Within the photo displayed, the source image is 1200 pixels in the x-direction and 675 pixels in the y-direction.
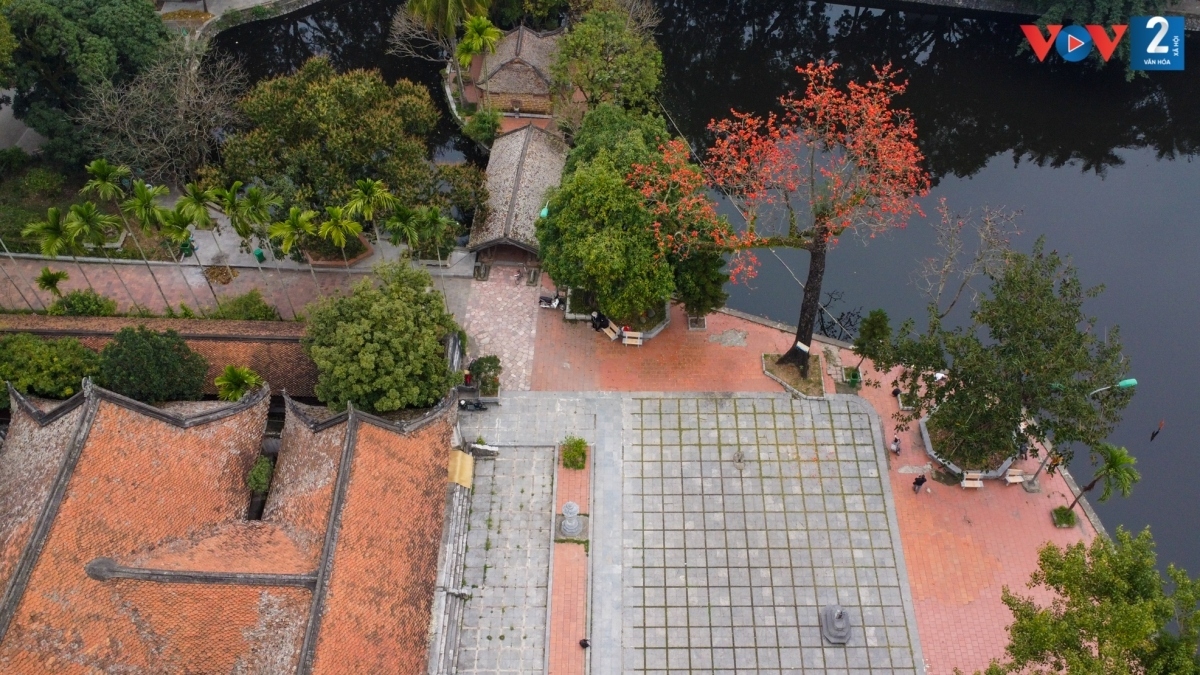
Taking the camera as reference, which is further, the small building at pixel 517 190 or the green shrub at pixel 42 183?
the green shrub at pixel 42 183

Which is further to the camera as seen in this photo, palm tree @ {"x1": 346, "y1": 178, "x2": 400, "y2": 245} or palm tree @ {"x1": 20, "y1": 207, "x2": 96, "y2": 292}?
palm tree @ {"x1": 346, "y1": 178, "x2": 400, "y2": 245}

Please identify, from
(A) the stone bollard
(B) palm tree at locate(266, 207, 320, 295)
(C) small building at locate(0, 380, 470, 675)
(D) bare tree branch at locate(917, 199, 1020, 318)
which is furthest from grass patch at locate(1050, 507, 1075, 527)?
(B) palm tree at locate(266, 207, 320, 295)

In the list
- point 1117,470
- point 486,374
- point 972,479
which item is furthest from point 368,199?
point 1117,470

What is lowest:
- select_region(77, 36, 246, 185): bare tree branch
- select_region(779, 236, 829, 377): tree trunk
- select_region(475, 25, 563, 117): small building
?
select_region(779, 236, 829, 377): tree trunk

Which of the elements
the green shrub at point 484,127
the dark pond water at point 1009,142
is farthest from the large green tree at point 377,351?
the green shrub at point 484,127

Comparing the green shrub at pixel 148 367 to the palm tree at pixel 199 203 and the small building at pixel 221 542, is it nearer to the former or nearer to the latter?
the small building at pixel 221 542

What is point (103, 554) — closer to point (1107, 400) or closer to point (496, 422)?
point (496, 422)

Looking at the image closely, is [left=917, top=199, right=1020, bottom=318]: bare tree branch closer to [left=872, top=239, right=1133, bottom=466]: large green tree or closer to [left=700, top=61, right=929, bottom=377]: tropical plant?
[left=872, top=239, right=1133, bottom=466]: large green tree
